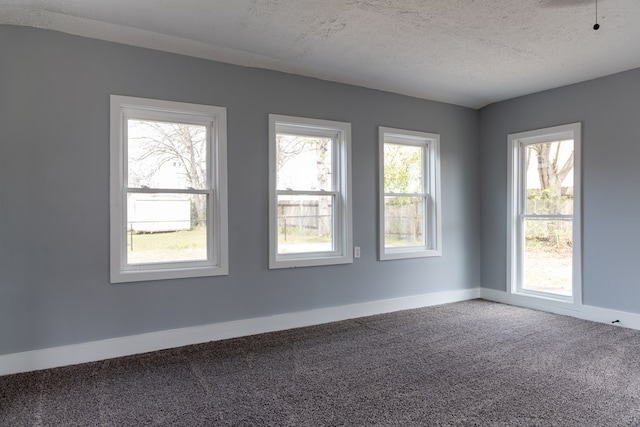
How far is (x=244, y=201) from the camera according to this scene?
382 cm

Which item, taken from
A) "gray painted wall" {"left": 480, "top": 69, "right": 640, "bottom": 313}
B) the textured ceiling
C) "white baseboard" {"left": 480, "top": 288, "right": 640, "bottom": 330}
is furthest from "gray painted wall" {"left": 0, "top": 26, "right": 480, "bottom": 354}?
"gray painted wall" {"left": 480, "top": 69, "right": 640, "bottom": 313}

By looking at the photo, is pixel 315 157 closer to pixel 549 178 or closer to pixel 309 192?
pixel 309 192

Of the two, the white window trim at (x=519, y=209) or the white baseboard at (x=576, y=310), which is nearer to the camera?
the white baseboard at (x=576, y=310)

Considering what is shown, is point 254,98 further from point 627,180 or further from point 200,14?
point 627,180

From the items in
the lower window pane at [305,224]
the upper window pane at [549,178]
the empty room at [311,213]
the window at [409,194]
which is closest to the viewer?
the empty room at [311,213]

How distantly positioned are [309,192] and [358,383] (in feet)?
6.79

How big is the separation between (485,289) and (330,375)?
11.0ft

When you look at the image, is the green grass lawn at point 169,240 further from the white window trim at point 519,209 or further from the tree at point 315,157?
the white window trim at point 519,209

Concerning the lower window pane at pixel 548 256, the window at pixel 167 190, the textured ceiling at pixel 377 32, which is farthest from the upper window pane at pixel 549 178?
the window at pixel 167 190

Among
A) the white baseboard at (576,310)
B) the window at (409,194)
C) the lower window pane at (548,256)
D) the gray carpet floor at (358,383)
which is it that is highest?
the window at (409,194)

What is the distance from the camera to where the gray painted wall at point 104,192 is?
2977 mm

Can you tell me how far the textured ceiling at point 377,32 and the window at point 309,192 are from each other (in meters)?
0.61

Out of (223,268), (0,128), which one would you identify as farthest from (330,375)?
(0,128)

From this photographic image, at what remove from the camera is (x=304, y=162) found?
430 centimetres
